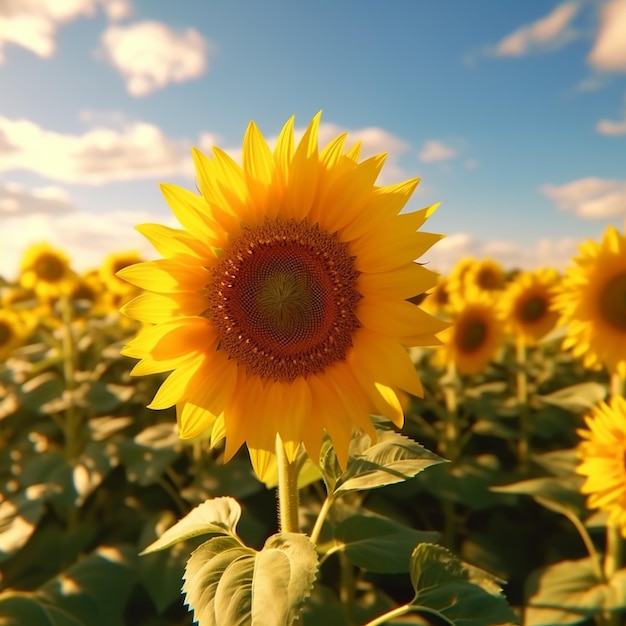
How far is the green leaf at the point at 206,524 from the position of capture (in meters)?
1.69

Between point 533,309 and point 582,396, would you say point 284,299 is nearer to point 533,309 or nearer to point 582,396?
point 582,396

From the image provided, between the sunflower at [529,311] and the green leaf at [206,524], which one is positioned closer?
the green leaf at [206,524]

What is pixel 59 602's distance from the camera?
3004mm

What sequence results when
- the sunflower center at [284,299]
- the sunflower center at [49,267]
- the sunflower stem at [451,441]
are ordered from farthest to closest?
the sunflower center at [49,267]
the sunflower stem at [451,441]
the sunflower center at [284,299]

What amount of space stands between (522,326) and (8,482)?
4390 millimetres

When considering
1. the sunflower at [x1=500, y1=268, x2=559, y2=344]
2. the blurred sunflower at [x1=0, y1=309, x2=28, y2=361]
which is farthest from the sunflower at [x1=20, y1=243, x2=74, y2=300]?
the sunflower at [x1=500, y1=268, x2=559, y2=344]

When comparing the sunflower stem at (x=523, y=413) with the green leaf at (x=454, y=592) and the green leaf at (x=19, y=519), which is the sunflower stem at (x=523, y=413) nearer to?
the green leaf at (x=454, y=592)

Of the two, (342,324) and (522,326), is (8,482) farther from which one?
(522,326)

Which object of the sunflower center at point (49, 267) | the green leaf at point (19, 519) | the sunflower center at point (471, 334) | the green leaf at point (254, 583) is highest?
the sunflower center at point (49, 267)

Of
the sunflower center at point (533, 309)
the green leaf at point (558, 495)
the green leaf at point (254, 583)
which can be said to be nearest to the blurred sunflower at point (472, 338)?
the sunflower center at point (533, 309)

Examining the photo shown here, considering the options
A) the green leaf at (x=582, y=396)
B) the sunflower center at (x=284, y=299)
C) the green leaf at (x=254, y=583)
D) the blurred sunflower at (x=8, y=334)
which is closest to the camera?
the green leaf at (x=254, y=583)

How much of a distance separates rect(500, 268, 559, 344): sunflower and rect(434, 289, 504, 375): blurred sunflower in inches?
8.3

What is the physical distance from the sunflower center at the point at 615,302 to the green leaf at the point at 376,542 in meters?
2.43

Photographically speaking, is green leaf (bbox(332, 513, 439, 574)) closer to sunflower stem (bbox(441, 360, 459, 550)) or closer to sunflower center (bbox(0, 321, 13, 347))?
A: sunflower stem (bbox(441, 360, 459, 550))
